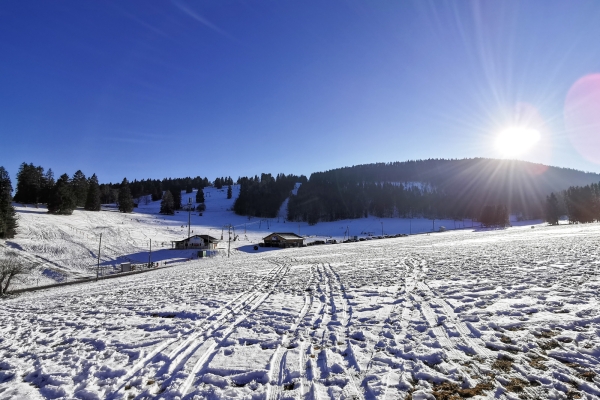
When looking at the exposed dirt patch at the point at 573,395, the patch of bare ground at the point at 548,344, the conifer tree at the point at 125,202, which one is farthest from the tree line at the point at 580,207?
the conifer tree at the point at 125,202

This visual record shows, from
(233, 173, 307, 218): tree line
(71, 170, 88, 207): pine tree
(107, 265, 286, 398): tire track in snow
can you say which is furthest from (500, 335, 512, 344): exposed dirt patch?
(233, 173, 307, 218): tree line

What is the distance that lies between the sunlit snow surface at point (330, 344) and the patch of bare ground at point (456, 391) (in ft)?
0.21

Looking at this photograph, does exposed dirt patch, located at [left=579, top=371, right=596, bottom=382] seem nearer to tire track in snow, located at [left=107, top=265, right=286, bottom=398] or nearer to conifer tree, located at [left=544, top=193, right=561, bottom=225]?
tire track in snow, located at [left=107, top=265, right=286, bottom=398]

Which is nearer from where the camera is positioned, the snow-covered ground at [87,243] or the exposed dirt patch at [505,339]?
the exposed dirt patch at [505,339]

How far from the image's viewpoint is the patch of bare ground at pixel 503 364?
5312 mm

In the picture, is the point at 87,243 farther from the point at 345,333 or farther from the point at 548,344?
the point at 548,344

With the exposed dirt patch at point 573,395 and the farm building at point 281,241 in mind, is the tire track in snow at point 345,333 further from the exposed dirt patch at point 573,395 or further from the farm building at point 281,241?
the farm building at point 281,241

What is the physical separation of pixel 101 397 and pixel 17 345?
5716 mm

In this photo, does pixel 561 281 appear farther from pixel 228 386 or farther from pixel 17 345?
pixel 17 345

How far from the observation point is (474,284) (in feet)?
39.3

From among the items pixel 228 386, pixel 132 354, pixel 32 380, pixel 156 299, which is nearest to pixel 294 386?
pixel 228 386

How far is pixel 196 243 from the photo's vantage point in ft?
251

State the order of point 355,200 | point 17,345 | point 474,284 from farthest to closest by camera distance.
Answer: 1. point 355,200
2. point 474,284
3. point 17,345

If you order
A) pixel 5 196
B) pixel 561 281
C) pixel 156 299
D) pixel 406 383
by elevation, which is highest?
pixel 5 196
